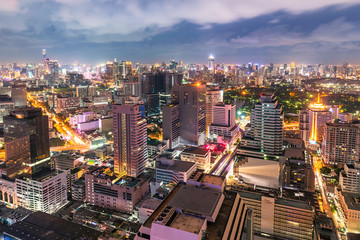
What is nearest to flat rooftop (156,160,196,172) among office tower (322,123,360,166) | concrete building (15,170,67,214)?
concrete building (15,170,67,214)

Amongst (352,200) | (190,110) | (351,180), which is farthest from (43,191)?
(351,180)

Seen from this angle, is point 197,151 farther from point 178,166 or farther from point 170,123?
point 170,123

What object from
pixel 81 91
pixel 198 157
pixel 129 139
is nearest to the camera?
pixel 129 139

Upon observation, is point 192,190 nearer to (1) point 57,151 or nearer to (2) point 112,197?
(2) point 112,197

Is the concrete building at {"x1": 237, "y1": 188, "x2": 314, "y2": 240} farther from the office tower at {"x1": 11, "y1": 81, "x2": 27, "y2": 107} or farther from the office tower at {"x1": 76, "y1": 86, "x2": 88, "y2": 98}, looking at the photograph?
the office tower at {"x1": 76, "y1": 86, "x2": 88, "y2": 98}

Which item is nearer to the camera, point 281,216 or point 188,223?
point 188,223

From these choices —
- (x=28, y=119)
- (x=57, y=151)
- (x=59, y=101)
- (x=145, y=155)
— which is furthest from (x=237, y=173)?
(x=59, y=101)

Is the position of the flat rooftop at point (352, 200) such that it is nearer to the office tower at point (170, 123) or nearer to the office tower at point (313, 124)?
the office tower at point (313, 124)
